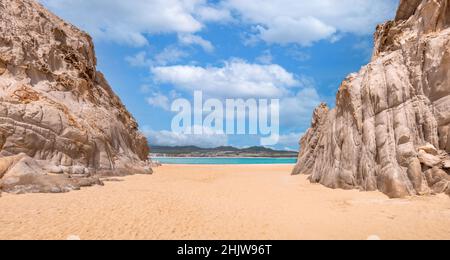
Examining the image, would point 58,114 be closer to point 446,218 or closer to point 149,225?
point 149,225

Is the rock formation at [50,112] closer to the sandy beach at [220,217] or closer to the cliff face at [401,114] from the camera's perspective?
the sandy beach at [220,217]

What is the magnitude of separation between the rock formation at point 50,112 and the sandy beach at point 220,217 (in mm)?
3553

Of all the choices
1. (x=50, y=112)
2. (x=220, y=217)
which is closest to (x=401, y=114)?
(x=220, y=217)

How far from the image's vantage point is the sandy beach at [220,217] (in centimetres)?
815

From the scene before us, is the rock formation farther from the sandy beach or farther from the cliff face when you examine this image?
the cliff face

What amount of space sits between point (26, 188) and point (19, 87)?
311 inches

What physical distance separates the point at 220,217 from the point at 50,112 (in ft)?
43.8

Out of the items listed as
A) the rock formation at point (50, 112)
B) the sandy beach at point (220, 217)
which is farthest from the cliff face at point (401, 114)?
the rock formation at point (50, 112)

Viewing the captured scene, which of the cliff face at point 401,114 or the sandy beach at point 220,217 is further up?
the cliff face at point 401,114

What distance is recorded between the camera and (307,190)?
1609 cm

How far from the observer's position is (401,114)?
1326 centimetres

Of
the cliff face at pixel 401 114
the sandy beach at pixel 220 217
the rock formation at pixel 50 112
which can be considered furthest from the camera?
the rock formation at pixel 50 112

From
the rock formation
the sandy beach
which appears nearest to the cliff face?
the sandy beach
